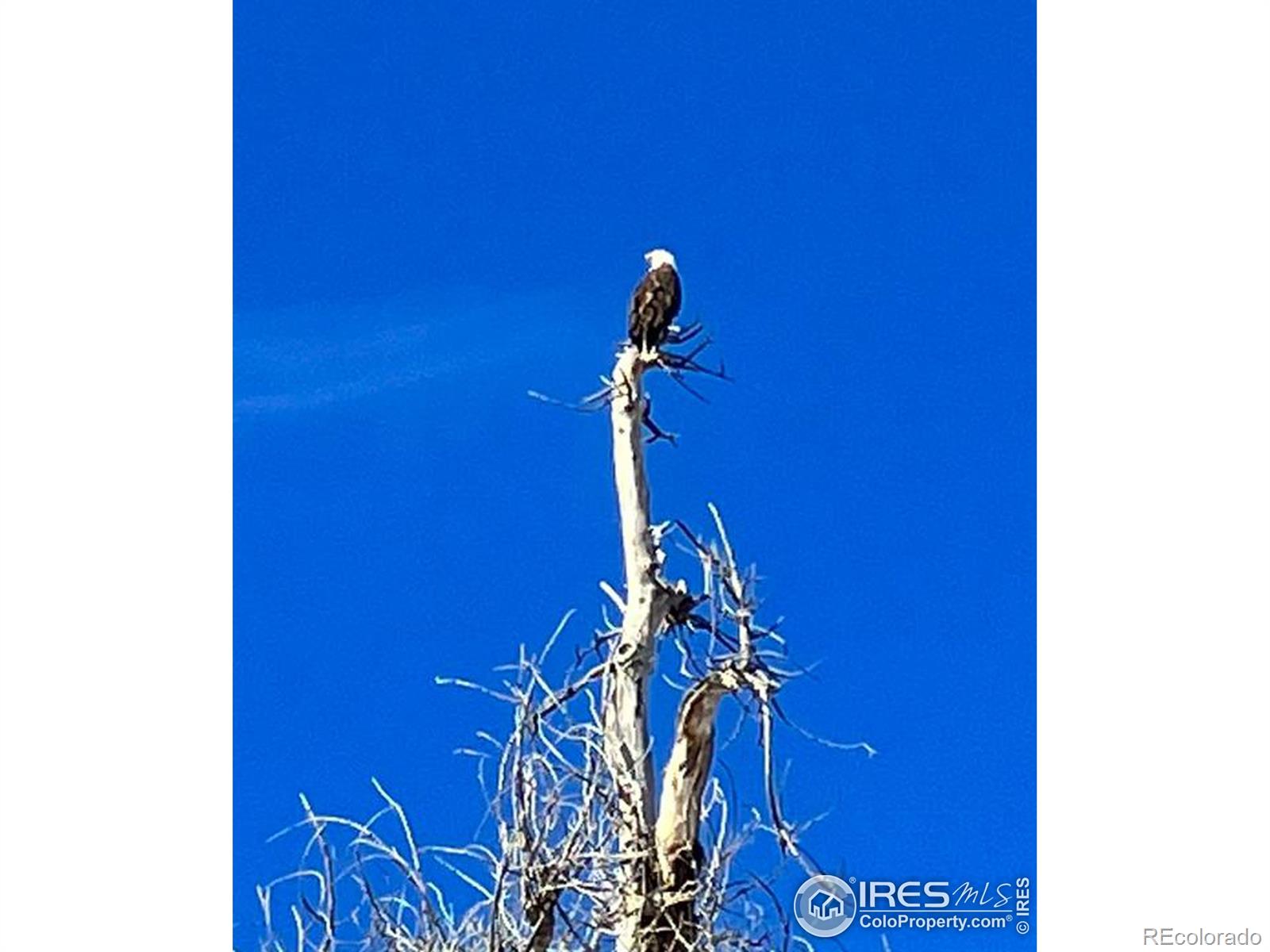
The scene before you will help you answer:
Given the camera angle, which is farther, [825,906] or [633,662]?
[825,906]

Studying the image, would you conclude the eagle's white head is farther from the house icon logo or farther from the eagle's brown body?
the house icon logo

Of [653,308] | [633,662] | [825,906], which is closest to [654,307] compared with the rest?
[653,308]

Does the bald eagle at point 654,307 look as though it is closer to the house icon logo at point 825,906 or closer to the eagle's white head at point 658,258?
the eagle's white head at point 658,258

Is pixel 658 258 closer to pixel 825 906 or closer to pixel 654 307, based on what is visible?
pixel 654 307

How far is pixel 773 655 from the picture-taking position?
443 cm

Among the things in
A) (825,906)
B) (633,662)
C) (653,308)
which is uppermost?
(653,308)

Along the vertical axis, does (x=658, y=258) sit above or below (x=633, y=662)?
above

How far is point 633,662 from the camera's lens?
439 cm

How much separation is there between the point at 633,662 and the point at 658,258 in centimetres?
79

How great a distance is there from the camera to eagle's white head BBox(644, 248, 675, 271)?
466cm

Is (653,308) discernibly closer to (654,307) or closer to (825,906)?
(654,307)

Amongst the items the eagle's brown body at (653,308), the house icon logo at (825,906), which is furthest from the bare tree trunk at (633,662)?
→ the house icon logo at (825,906)
